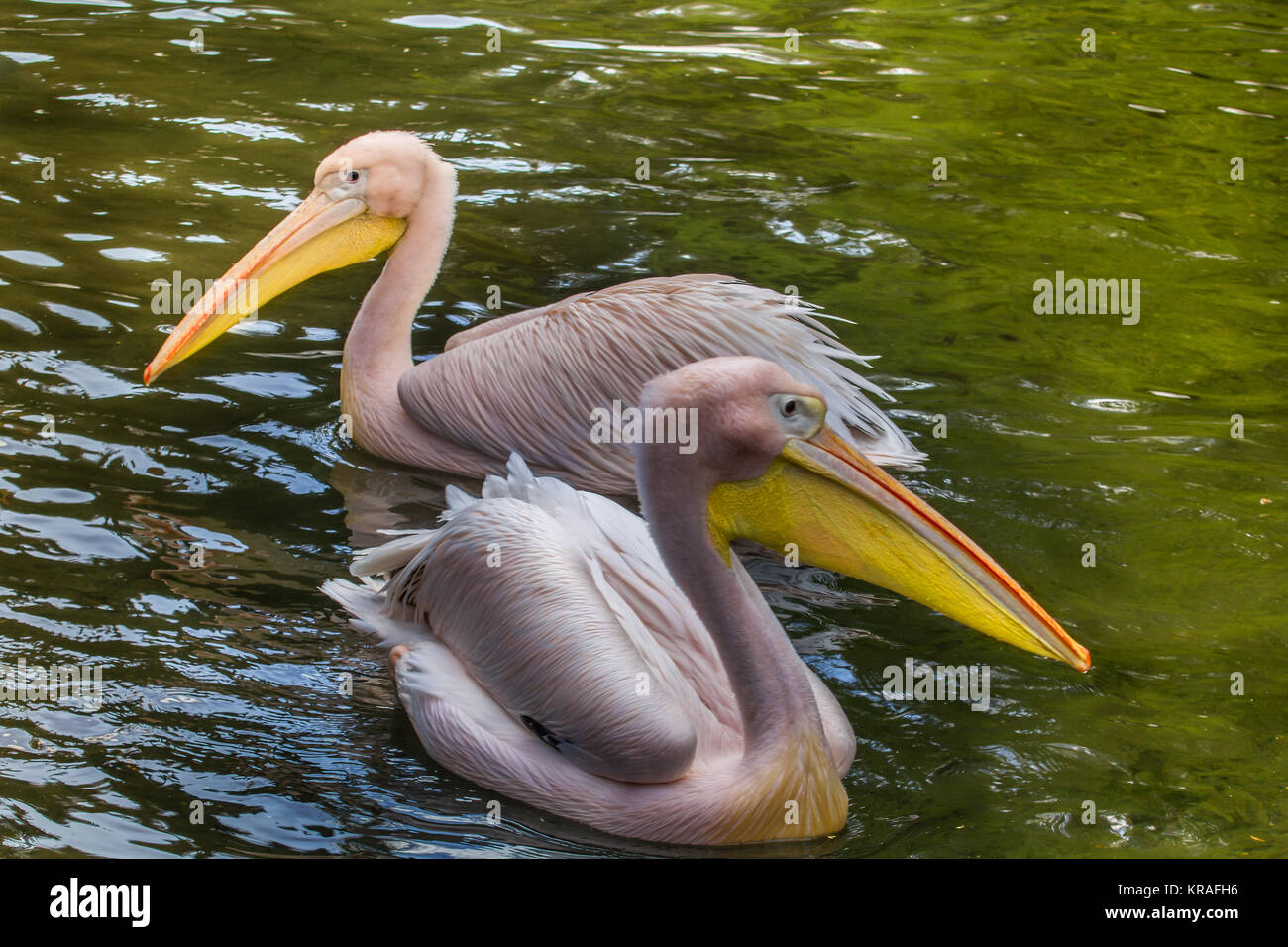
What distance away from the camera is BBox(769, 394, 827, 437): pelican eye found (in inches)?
130

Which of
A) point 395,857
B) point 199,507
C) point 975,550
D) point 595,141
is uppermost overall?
point 595,141

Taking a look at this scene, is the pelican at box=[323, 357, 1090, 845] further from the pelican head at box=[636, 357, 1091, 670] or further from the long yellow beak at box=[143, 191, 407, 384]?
the long yellow beak at box=[143, 191, 407, 384]

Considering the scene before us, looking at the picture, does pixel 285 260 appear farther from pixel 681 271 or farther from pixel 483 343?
pixel 681 271

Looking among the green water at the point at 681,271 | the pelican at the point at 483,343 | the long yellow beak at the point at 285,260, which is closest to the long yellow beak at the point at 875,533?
the green water at the point at 681,271

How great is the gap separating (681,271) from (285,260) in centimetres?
186

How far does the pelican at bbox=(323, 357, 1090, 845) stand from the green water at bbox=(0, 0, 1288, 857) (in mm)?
113

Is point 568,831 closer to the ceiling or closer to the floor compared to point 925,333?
closer to the floor

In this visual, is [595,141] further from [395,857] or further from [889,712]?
[395,857]

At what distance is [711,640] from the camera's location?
11.9ft

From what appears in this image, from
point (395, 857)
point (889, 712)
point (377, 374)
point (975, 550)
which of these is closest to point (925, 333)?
point (377, 374)

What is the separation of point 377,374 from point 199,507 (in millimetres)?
837

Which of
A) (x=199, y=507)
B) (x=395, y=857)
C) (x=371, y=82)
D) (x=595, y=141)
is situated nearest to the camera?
(x=395, y=857)

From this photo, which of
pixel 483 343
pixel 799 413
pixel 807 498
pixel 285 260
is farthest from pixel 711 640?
pixel 285 260

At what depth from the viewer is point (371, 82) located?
8969 mm
